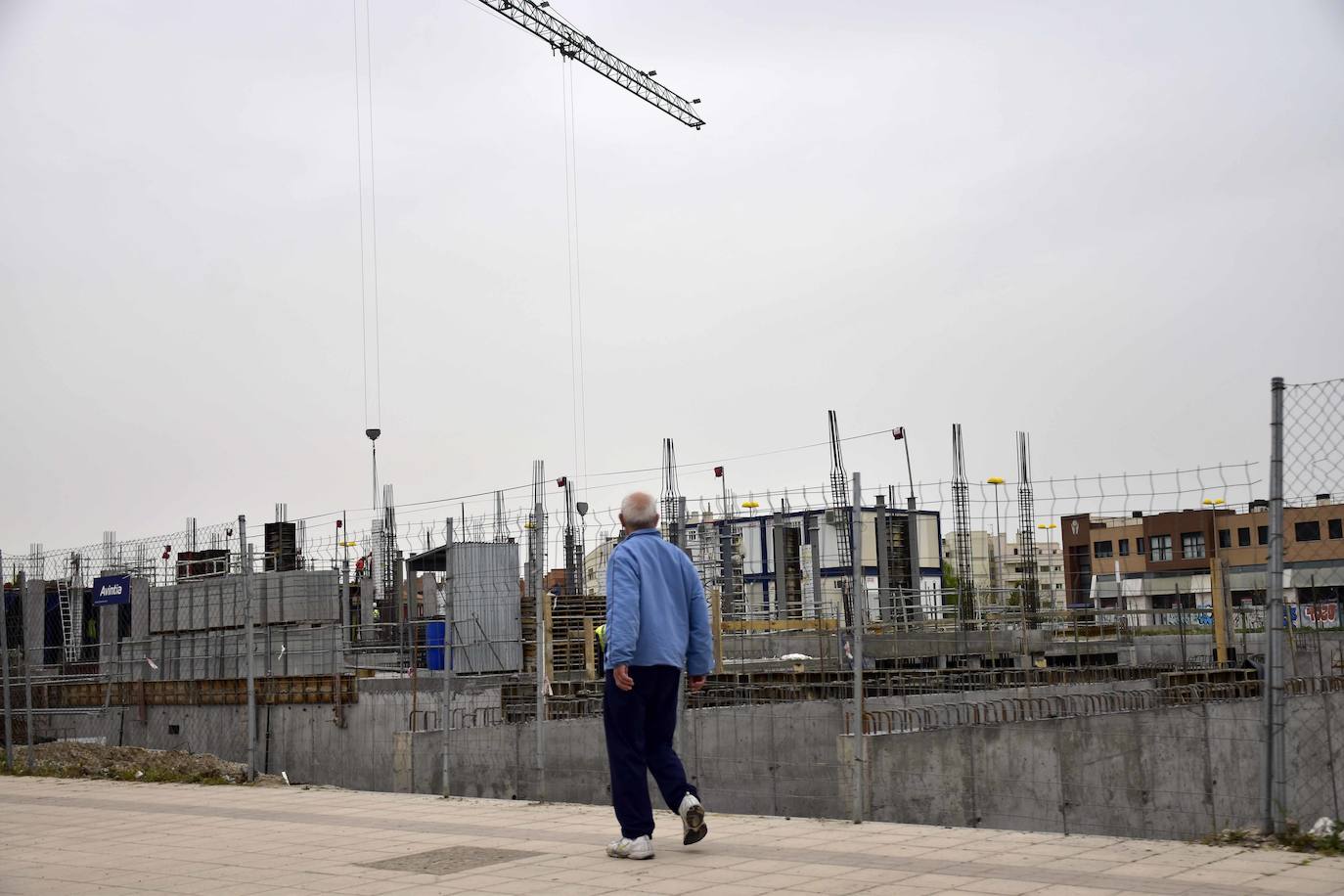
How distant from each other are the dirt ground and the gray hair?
669cm

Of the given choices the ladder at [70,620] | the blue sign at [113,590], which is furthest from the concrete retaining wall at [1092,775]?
the ladder at [70,620]

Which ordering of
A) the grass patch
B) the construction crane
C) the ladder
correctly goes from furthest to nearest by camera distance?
the construction crane < the ladder < the grass patch

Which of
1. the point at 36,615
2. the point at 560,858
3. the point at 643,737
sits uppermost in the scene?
the point at 36,615

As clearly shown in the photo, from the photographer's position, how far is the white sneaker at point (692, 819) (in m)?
5.95

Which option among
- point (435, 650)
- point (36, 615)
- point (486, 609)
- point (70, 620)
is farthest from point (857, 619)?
point (36, 615)

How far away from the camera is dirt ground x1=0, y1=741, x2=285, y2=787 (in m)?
11.7

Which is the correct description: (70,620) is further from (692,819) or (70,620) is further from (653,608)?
(692,819)

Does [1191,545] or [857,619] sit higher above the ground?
[1191,545]

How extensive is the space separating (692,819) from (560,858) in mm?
627

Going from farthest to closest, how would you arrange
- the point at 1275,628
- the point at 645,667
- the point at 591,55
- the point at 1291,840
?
the point at 591,55
the point at 645,667
the point at 1275,628
the point at 1291,840

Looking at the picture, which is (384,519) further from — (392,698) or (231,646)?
(392,698)

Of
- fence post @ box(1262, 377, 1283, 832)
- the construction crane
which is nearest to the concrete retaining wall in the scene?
A: fence post @ box(1262, 377, 1283, 832)

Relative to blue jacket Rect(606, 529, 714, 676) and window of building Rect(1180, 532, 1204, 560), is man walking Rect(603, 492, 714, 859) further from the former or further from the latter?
window of building Rect(1180, 532, 1204, 560)

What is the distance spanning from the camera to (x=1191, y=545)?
69.2 meters
